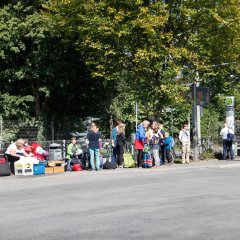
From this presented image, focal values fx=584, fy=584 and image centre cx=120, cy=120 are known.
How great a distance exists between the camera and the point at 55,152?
79.2 ft

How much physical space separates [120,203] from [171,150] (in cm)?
1357

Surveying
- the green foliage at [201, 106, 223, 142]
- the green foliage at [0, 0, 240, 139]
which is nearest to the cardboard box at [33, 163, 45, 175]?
the green foliage at [0, 0, 240, 139]

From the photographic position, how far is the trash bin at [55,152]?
24.0 meters

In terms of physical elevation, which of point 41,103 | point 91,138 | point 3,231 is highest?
point 41,103

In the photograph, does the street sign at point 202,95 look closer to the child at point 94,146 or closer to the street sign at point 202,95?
the street sign at point 202,95

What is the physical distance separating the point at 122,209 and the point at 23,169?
32.9 ft

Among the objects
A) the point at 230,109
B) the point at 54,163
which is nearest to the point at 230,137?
the point at 230,109

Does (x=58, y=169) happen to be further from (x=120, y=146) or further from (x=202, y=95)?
(x=202, y=95)

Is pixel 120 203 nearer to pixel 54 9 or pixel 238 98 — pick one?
pixel 54 9

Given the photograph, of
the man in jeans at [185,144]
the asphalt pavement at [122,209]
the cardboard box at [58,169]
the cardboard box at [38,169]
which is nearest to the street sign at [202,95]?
the man in jeans at [185,144]

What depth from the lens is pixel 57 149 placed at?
2433 centimetres

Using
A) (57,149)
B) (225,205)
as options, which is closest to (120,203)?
(225,205)

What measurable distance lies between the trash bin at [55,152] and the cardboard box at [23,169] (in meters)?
3.56

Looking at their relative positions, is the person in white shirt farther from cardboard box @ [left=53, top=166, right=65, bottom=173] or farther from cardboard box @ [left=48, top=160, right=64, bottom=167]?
cardboard box @ [left=53, top=166, right=65, bottom=173]
